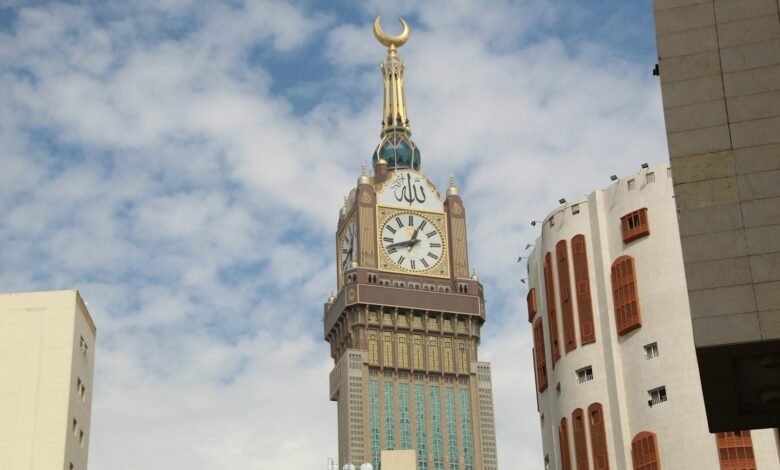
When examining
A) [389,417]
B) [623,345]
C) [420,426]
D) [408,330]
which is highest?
[408,330]

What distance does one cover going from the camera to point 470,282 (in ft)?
502

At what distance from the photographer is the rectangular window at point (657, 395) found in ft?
255

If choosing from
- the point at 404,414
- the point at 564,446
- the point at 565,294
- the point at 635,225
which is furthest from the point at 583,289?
the point at 404,414

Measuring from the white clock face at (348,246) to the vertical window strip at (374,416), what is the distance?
45.2 feet

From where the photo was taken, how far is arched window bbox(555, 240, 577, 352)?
8412 centimetres

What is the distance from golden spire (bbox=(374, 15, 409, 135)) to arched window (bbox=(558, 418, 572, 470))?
8156 cm

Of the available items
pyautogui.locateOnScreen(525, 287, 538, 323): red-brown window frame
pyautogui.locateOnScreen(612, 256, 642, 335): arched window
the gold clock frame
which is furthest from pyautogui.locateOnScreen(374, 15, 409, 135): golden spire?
pyautogui.locateOnScreen(612, 256, 642, 335): arched window

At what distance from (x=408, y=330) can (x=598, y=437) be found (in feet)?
230

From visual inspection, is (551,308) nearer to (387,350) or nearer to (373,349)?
(373,349)

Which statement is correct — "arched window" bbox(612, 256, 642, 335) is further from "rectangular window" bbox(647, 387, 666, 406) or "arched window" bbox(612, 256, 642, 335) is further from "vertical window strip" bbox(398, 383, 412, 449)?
"vertical window strip" bbox(398, 383, 412, 449)

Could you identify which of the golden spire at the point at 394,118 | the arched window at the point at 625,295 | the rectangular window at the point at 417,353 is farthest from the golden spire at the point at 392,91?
the arched window at the point at 625,295

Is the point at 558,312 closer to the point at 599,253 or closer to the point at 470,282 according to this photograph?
the point at 599,253

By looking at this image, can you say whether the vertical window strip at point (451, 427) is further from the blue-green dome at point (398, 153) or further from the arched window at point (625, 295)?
the arched window at point (625, 295)

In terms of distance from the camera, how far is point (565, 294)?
85.1m
